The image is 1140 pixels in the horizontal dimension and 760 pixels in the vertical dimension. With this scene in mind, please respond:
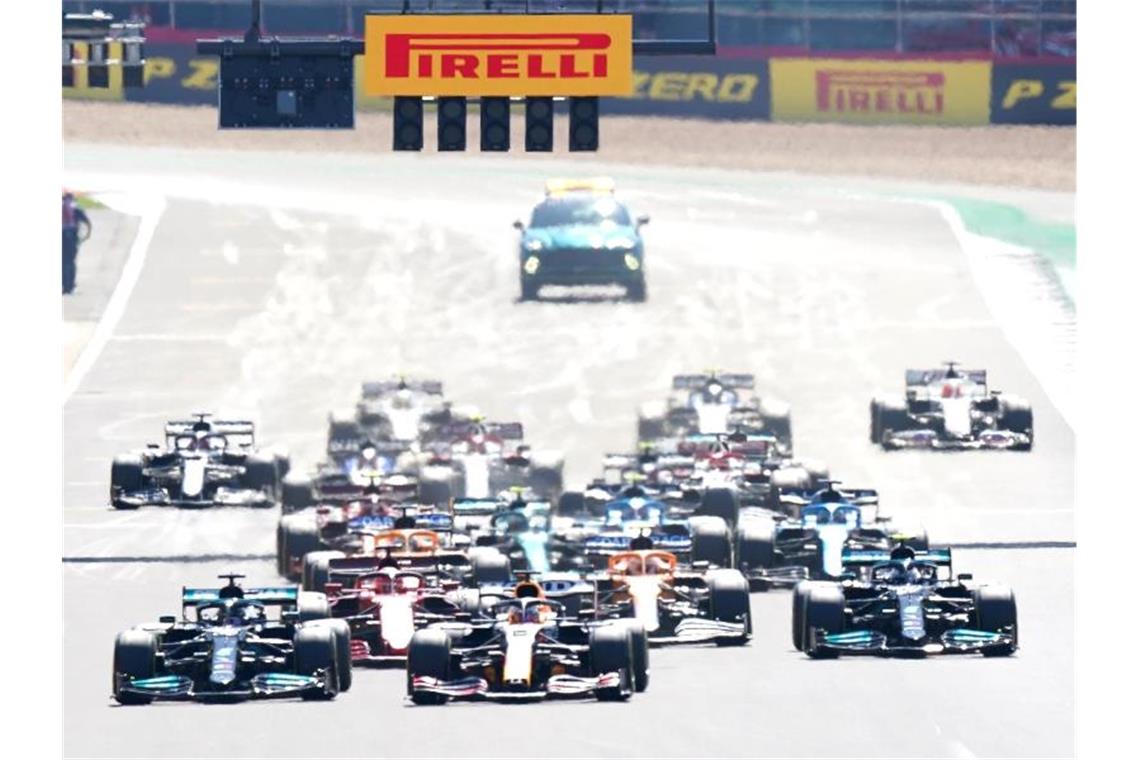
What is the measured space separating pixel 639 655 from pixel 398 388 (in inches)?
757

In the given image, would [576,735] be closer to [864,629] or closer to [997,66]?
[864,629]

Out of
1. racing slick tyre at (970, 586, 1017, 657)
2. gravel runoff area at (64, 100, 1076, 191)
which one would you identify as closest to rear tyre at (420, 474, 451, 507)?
racing slick tyre at (970, 586, 1017, 657)

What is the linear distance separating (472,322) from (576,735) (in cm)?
3320

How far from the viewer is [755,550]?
43719mm

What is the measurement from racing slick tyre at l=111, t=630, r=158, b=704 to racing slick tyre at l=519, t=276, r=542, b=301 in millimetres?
32731

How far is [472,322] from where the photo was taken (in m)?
67.7

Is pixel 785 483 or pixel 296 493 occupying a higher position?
pixel 785 483

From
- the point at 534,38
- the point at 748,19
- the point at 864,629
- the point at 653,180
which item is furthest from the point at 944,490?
the point at 748,19

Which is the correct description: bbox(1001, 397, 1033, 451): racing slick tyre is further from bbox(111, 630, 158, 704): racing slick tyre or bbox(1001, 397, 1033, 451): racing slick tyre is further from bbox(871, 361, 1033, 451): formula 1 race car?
bbox(111, 630, 158, 704): racing slick tyre

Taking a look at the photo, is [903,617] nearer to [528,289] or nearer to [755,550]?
[755,550]

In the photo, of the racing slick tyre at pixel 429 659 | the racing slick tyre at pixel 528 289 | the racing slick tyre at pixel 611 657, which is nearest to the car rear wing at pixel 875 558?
the racing slick tyre at pixel 611 657

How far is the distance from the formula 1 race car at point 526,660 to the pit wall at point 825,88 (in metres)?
53.3

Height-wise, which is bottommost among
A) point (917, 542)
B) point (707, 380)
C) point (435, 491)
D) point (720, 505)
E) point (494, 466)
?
point (917, 542)

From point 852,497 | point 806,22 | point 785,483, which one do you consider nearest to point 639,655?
point 852,497
